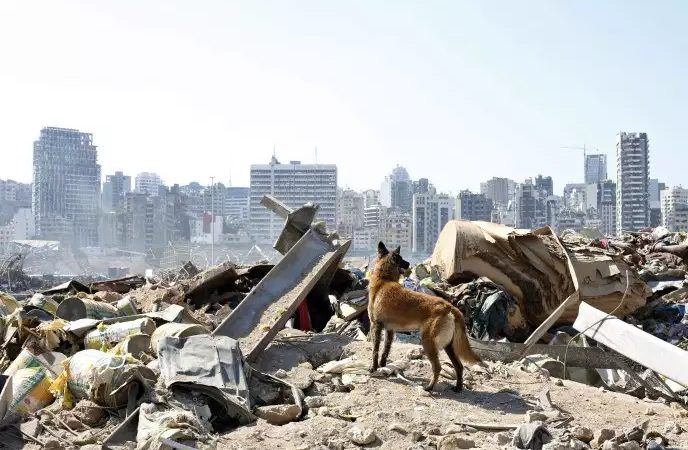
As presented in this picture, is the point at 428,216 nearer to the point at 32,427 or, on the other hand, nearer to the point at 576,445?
the point at 32,427

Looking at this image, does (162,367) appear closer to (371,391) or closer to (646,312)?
(371,391)

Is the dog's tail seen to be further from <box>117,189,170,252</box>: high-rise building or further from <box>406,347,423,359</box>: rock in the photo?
<box>117,189,170,252</box>: high-rise building

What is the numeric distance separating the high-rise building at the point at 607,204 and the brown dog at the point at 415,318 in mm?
122681

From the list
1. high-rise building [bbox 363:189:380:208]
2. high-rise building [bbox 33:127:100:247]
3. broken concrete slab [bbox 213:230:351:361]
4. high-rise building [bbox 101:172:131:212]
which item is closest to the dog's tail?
broken concrete slab [bbox 213:230:351:361]

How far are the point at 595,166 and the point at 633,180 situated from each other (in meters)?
69.0

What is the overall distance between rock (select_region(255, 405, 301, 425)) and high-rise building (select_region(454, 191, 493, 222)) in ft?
363

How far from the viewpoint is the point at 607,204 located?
430 ft

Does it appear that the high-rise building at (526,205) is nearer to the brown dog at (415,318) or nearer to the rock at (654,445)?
the brown dog at (415,318)

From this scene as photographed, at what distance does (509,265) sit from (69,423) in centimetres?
602

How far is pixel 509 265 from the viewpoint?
390 inches

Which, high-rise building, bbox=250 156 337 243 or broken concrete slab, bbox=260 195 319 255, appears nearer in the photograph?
broken concrete slab, bbox=260 195 319 255

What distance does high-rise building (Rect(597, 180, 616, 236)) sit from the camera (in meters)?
125

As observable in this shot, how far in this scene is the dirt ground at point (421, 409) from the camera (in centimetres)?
524

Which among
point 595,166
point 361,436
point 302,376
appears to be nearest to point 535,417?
point 361,436
